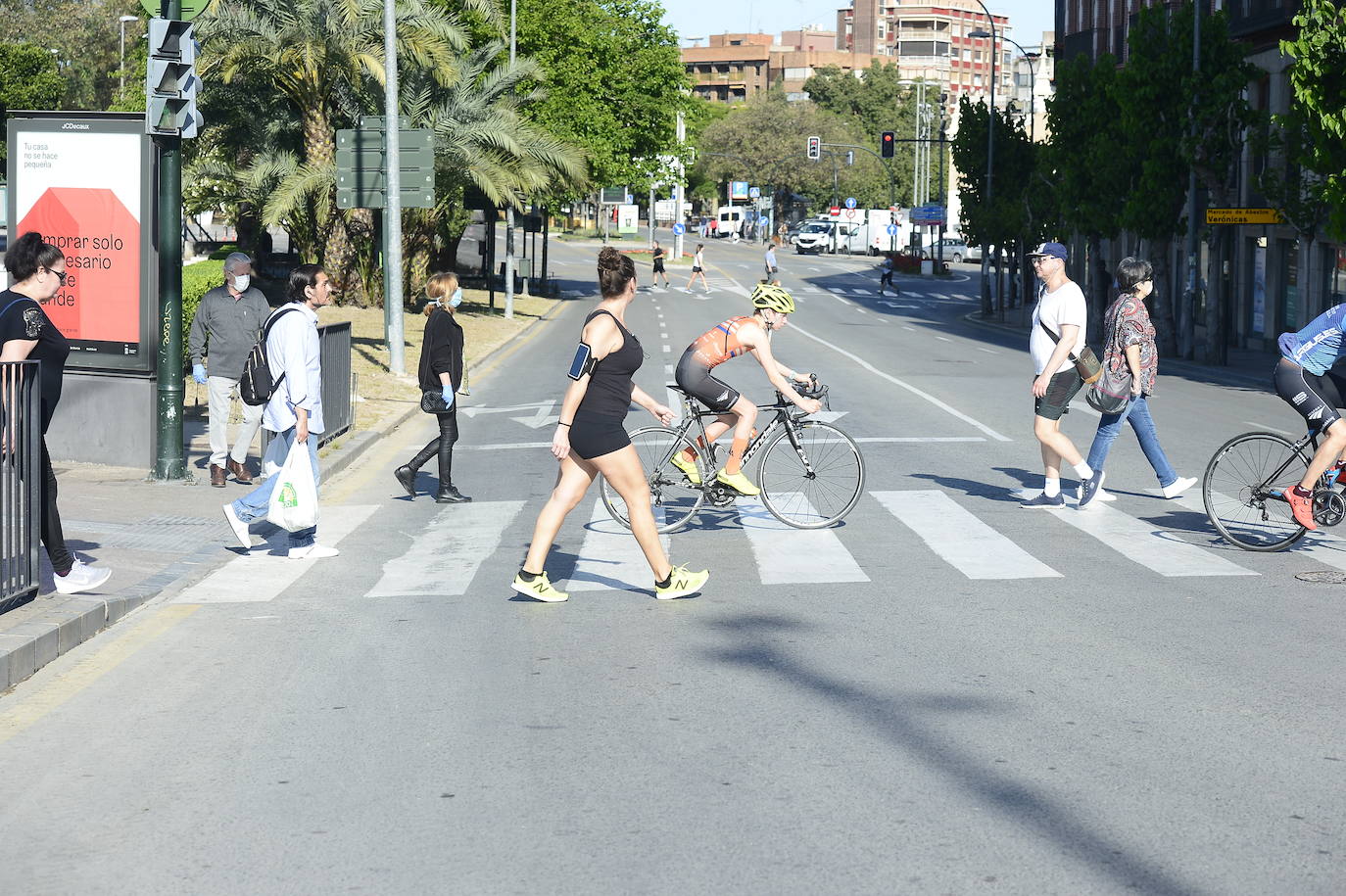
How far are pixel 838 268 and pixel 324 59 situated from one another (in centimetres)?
6105

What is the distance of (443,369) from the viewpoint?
41.8 feet

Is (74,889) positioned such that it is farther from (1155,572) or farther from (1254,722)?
(1155,572)

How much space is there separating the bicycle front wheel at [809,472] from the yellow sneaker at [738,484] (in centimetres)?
15

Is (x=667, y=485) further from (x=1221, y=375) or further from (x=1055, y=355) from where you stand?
(x=1221, y=375)

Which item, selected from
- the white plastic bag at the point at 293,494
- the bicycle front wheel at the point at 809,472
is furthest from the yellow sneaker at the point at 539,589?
the bicycle front wheel at the point at 809,472

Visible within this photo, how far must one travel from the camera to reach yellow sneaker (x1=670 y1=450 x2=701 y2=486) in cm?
1086

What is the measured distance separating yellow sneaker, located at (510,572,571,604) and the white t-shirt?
463cm

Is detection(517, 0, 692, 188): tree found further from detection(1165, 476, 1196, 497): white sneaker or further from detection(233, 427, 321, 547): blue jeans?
detection(233, 427, 321, 547): blue jeans

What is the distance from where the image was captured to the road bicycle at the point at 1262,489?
9.71 m

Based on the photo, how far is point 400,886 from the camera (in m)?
4.58

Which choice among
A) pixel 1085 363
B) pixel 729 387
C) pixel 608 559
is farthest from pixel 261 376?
pixel 1085 363

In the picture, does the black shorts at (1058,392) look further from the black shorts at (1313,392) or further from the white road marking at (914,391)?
the white road marking at (914,391)

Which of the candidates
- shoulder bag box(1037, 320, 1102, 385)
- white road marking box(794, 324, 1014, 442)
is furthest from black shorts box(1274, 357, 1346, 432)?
white road marking box(794, 324, 1014, 442)

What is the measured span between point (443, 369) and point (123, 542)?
10.3 ft
